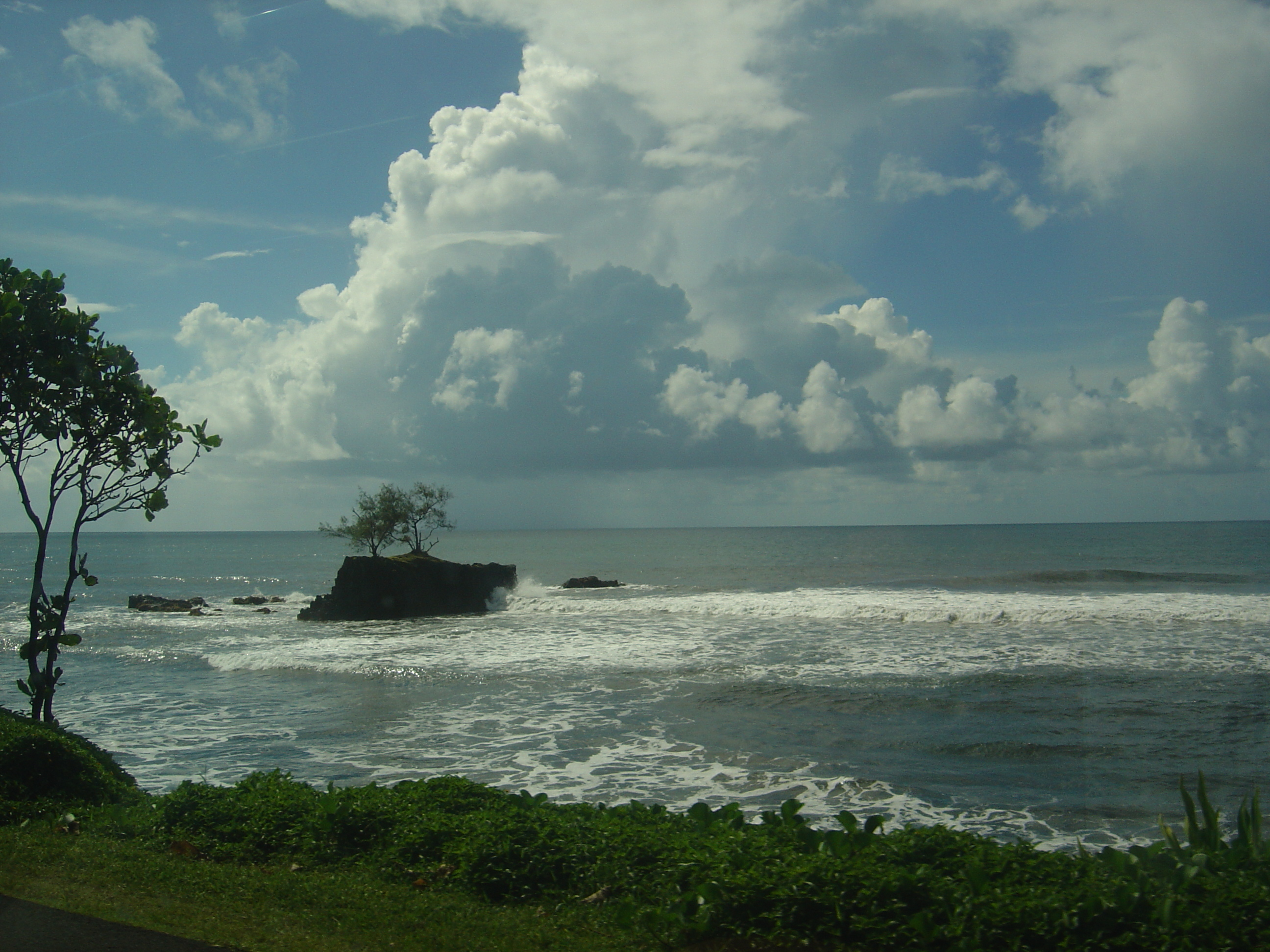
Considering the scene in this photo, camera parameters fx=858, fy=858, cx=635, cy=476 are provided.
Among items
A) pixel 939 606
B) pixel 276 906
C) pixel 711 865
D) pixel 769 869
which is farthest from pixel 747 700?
pixel 939 606

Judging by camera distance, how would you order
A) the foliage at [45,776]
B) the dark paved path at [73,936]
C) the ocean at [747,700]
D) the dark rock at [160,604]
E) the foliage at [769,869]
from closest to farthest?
the foliage at [769,869]
the dark paved path at [73,936]
the foliage at [45,776]
the ocean at [747,700]
the dark rock at [160,604]

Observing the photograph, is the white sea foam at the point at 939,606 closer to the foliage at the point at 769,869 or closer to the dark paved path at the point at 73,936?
the foliage at the point at 769,869

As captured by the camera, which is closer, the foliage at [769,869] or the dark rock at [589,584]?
the foliage at [769,869]

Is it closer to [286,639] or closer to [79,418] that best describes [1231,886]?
[79,418]

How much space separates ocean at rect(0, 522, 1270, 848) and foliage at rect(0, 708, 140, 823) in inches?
151

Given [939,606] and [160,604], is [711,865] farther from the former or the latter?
[160,604]

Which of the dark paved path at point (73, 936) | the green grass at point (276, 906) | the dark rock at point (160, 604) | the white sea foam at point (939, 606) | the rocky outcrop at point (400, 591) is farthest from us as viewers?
the dark rock at point (160, 604)

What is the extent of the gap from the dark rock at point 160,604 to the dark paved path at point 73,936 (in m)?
47.2

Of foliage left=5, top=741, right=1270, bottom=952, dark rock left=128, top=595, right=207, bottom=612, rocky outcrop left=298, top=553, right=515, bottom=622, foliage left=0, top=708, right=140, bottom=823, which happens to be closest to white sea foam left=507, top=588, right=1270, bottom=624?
rocky outcrop left=298, top=553, right=515, bottom=622

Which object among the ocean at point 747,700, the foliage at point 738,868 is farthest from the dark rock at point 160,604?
the foliage at point 738,868

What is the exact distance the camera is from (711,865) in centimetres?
557

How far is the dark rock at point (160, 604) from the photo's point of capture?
159ft

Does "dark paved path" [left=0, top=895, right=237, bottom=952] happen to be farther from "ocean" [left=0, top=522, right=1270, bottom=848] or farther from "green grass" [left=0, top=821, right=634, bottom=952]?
"ocean" [left=0, top=522, right=1270, bottom=848]

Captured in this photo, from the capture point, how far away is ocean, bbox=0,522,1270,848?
40.0 feet
